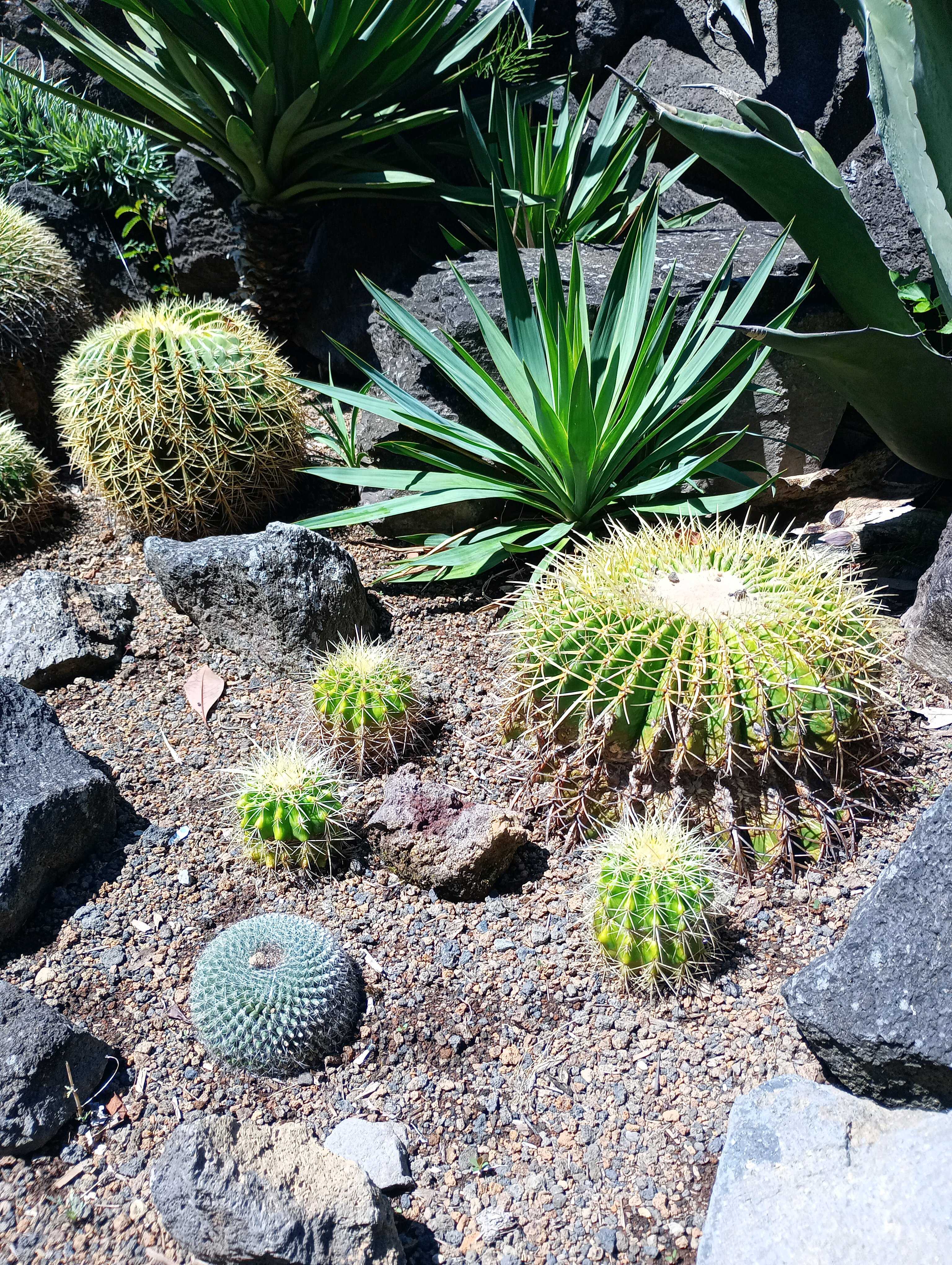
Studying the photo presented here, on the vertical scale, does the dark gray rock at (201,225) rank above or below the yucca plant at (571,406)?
above

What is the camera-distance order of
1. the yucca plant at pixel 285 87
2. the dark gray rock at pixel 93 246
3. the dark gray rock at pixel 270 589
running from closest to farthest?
the dark gray rock at pixel 270 589 → the yucca plant at pixel 285 87 → the dark gray rock at pixel 93 246

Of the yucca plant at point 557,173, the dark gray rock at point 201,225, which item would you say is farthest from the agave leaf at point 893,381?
the dark gray rock at point 201,225

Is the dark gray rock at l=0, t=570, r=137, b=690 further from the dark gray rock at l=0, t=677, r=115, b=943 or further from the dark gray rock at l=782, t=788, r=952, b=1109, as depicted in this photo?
the dark gray rock at l=782, t=788, r=952, b=1109

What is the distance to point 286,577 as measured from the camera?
3266 mm

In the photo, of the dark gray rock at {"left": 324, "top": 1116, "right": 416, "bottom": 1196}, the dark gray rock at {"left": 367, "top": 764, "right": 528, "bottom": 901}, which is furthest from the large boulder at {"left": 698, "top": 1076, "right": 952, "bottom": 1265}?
the dark gray rock at {"left": 367, "top": 764, "right": 528, "bottom": 901}

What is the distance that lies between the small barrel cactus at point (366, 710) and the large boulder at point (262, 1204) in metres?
1.34

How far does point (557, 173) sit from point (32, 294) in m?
2.71

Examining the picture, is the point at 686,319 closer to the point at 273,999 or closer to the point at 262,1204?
the point at 273,999

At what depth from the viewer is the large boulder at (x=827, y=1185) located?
1.63m

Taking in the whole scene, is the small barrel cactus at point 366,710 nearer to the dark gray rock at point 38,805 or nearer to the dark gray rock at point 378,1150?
the dark gray rock at point 38,805

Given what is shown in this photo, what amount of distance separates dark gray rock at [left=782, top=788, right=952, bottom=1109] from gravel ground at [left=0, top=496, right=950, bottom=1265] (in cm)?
22

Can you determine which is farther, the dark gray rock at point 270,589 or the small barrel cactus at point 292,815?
the dark gray rock at point 270,589

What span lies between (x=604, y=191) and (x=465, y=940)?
4011mm

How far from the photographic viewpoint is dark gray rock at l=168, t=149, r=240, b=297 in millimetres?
5301
